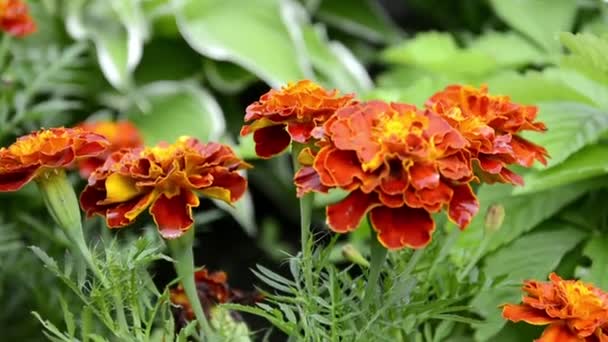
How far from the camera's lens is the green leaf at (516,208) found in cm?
102

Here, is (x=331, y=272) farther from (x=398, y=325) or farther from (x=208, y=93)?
(x=208, y=93)

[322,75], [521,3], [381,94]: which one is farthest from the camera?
[322,75]

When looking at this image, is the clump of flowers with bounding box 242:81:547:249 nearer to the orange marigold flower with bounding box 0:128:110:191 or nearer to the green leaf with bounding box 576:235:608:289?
the orange marigold flower with bounding box 0:128:110:191

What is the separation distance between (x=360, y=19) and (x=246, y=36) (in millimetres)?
462

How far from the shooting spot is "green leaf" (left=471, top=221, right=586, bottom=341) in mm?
934

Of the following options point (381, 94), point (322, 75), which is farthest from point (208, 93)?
point (381, 94)

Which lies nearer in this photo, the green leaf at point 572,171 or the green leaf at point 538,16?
the green leaf at point 572,171

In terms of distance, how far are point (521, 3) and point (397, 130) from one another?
1156 mm

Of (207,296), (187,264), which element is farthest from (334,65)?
(187,264)

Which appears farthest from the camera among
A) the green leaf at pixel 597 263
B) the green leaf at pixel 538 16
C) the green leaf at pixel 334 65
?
the green leaf at pixel 334 65

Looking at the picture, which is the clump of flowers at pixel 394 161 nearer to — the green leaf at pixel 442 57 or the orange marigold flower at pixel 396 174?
the orange marigold flower at pixel 396 174

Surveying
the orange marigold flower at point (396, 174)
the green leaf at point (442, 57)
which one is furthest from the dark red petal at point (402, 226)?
the green leaf at point (442, 57)

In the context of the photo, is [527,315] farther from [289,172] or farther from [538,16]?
[289,172]

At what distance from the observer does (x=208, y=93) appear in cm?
192
